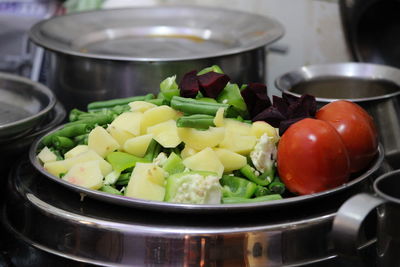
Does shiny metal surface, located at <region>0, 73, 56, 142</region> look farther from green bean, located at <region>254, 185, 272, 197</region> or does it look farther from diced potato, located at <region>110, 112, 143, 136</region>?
green bean, located at <region>254, 185, 272, 197</region>

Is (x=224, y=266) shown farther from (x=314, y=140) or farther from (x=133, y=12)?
(x=133, y=12)

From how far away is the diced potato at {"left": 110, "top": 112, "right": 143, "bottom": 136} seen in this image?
1.07 m

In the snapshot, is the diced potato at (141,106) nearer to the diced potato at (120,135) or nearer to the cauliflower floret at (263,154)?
the diced potato at (120,135)

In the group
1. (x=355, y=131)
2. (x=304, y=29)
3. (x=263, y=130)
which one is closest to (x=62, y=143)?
(x=263, y=130)

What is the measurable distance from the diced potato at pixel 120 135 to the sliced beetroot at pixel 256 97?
201mm

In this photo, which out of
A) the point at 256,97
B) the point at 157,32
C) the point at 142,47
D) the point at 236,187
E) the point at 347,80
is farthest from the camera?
the point at 157,32

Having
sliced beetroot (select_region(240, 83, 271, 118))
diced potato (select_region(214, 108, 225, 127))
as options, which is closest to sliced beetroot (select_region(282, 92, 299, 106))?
sliced beetroot (select_region(240, 83, 271, 118))

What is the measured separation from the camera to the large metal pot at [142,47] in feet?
4.49

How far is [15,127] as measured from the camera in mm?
1146

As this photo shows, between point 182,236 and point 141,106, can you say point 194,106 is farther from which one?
point 182,236

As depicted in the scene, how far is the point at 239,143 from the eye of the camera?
40.0 inches

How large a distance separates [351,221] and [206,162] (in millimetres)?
264

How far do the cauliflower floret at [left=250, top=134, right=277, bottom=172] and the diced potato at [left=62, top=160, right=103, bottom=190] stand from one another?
24cm

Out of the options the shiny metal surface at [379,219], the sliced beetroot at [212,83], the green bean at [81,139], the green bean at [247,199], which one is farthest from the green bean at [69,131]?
the shiny metal surface at [379,219]
